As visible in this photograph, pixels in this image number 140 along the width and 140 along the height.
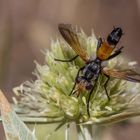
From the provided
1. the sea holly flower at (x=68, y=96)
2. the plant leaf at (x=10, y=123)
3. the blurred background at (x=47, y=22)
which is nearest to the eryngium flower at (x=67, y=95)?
the sea holly flower at (x=68, y=96)

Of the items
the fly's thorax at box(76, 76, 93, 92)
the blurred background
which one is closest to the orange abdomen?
the fly's thorax at box(76, 76, 93, 92)

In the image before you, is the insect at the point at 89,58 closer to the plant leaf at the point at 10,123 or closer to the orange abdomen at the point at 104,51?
the orange abdomen at the point at 104,51

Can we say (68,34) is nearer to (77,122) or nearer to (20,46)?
(77,122)

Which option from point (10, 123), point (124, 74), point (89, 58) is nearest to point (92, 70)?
point (89, 58)

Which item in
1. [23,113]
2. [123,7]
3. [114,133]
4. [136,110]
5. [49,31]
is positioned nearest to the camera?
[136,110]

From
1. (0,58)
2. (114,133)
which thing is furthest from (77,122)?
(114,133)

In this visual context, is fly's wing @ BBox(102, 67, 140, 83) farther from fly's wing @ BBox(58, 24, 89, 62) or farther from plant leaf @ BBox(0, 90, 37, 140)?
plant leaf @ BBox(0, 90, 37, 140)

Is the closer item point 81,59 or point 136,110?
point 136,110
